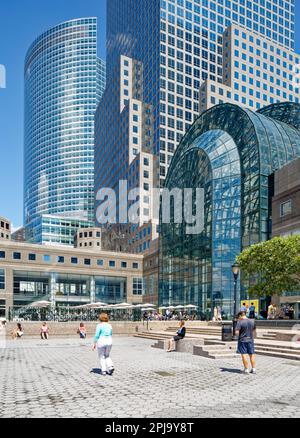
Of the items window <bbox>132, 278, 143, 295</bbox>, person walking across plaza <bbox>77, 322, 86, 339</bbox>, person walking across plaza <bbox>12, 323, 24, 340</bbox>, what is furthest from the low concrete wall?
window <bbox>132, 278, 143, 295</bbox>

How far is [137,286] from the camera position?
9200 cm

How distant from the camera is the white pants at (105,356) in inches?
515

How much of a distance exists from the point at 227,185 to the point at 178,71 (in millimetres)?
68780

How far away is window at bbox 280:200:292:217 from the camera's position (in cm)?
4541

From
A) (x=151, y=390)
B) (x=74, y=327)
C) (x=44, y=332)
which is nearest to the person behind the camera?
(x=151, y=390)

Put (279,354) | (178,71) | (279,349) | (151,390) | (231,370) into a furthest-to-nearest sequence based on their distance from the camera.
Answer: (178,71) < (279,349) < (279,354) < (231,370) < (151,390)

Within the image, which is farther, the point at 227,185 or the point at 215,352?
the point at 227,185

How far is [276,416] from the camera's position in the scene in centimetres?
807

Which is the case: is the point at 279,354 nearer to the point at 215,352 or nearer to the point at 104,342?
the point at 215,352

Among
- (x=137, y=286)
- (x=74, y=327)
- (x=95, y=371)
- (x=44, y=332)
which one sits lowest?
(x=137, y=286)

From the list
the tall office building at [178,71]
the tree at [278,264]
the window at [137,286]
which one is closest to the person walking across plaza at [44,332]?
the tree at [278,264]

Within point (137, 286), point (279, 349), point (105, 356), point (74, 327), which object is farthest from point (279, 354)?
point (137, 286)

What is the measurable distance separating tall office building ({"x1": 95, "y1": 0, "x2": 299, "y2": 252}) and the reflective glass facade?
33436mm
